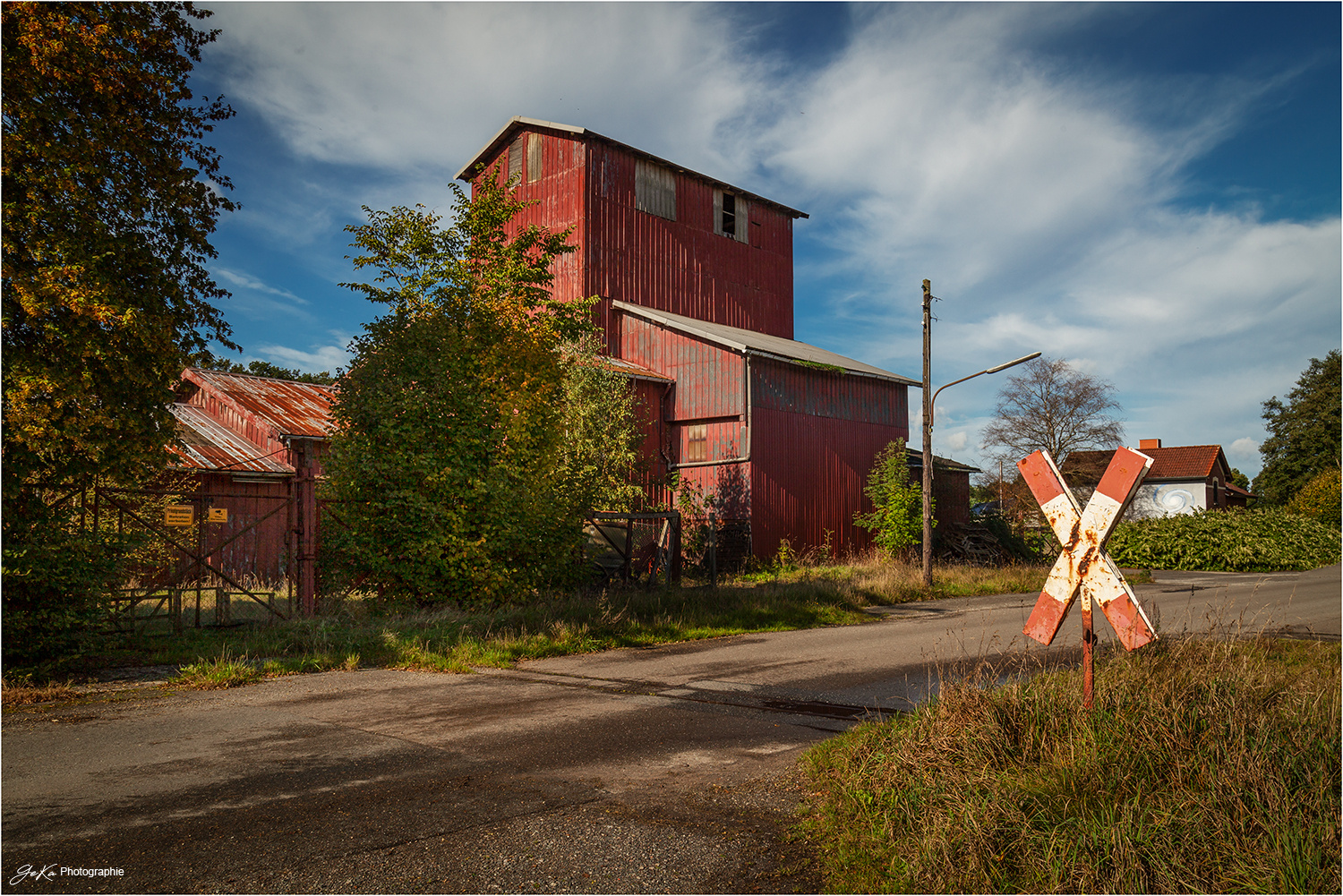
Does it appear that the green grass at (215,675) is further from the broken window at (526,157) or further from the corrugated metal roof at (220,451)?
the broken window at (526,157)

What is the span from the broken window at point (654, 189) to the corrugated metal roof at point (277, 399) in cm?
1243

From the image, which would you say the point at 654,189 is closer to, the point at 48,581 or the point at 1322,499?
the point at 48,581

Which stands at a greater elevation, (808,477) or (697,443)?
(697,443)

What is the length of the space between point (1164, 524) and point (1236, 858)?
33.6 m

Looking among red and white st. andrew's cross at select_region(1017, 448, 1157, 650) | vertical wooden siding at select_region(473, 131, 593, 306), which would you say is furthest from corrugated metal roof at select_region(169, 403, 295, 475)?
red and white st. andrew's cross at select_region(1017, 448, 1157, 650)

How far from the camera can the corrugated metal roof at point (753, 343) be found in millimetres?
24491

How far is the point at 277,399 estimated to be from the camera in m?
22.7

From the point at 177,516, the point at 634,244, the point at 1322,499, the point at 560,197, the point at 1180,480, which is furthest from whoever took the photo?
the point at 1180,480

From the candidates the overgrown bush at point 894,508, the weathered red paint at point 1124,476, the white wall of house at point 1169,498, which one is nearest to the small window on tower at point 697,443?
the overgrown bush at point 894,508

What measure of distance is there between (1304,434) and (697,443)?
54.0 meters

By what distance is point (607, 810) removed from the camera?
472cm

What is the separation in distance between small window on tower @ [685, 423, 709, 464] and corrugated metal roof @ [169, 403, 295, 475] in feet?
36.7

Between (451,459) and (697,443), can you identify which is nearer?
(451,459)

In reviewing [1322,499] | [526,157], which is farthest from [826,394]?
[1322,499]
